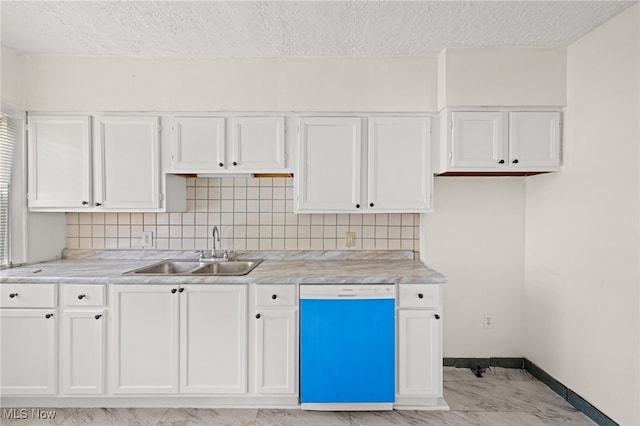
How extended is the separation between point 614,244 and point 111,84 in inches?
134

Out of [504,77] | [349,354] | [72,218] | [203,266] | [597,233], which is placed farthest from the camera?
[72,218]

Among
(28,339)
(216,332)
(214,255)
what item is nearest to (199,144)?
(214,255)

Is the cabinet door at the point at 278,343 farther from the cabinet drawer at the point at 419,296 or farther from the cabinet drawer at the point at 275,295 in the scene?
the cabinet drawer at the point at 419,296

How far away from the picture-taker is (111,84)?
8.29 ft

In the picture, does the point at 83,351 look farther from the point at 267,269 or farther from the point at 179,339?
the point at 267,269

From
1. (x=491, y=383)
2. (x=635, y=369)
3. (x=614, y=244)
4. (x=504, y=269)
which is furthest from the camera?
(x=504, y=269)

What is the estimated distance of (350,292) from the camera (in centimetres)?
224

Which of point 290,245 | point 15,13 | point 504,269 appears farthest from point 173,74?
point 504,269

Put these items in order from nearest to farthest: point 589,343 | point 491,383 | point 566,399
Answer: point 589,343
point 566,399
point 491,383

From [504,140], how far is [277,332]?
2.01 m

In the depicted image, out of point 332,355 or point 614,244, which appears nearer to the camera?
point 614,244

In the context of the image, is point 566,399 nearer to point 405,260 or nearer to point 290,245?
point 405,260

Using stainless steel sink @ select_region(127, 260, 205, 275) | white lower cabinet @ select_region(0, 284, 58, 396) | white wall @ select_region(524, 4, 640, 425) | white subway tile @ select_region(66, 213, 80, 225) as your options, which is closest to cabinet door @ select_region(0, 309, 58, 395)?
white lower cabinet @ select_region(0, 284, 58, 396)

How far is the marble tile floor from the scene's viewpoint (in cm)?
216
